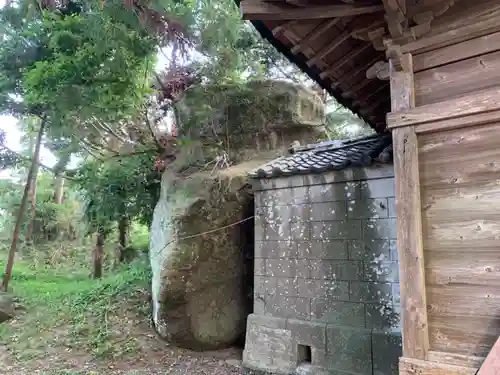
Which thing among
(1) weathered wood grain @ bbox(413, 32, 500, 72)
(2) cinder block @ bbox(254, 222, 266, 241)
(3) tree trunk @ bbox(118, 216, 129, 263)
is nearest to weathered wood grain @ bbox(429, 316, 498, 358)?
(1) weathered wood grain @ bbox(413, 32, 500, 72)

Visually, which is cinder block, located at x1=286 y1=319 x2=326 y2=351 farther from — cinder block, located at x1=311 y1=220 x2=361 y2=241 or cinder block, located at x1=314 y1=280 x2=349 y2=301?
cinder block, located at x1=311 y1=220 x2=361 y2=241

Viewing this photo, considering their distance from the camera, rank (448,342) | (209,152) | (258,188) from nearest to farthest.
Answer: (448,342)
(258,188)
(209,152)

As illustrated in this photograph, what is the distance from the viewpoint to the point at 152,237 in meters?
8.07

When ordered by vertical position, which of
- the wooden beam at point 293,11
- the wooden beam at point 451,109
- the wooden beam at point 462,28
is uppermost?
the wooden beam at point 293,11

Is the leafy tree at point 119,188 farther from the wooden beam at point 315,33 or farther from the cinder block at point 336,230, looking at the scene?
the wooden beam at point 315,33

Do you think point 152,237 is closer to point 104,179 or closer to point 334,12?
point 104,179

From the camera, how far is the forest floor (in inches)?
249

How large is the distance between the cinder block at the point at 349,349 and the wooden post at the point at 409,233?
2.85 meters

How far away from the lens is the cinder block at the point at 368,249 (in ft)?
18.0

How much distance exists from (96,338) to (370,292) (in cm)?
474

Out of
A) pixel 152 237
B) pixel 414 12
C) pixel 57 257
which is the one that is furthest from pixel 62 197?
pixel 414 12

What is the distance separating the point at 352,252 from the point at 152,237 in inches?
165

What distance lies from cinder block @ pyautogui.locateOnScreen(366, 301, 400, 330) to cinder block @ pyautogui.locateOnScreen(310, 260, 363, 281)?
0.45 m

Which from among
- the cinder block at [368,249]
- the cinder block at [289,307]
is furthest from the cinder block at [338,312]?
the cinder block at [368,249]
